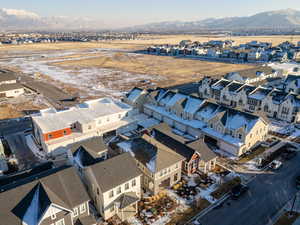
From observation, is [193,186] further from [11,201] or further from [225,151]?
[11,201]

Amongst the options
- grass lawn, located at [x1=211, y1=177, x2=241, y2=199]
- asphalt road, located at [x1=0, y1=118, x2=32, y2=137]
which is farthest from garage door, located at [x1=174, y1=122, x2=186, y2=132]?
asphalt road, located at [x1=0, y1=118, x2=32, y2=137]

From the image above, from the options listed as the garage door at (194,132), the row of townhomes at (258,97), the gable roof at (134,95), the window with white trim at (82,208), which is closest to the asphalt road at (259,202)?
the window with white trim at (82,208)

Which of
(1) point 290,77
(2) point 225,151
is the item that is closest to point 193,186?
(2) point 225,151

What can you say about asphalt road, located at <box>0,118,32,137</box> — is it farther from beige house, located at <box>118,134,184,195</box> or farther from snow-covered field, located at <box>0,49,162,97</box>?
beige house, located at <box>118,134,184,195</box>

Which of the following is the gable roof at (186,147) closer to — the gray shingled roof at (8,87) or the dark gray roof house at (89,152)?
the dark gray roof house at (89,152)

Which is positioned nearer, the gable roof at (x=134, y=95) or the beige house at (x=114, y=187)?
the beige house at (x=114, y=187)
